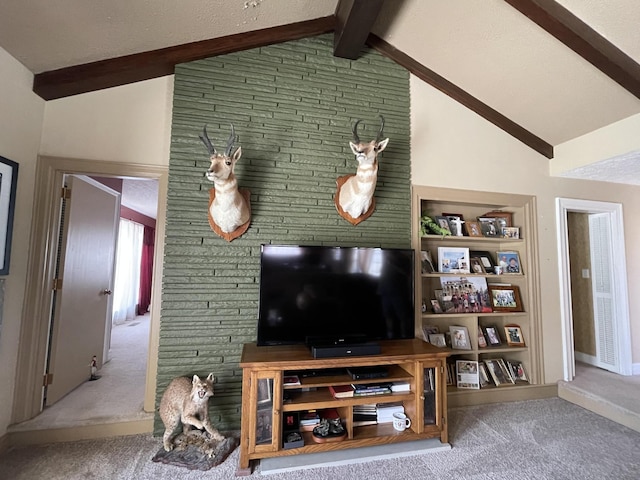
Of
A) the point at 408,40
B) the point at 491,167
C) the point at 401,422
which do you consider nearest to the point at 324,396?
the point at 401,422

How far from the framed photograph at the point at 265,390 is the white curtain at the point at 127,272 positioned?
5.32 meters

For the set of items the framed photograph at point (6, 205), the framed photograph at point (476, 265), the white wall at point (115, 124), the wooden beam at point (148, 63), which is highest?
the wooden beam at point (148, 63)

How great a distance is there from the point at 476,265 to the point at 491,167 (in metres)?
1.02

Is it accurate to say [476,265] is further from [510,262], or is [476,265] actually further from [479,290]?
[510,262]

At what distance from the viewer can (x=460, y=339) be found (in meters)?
2.88

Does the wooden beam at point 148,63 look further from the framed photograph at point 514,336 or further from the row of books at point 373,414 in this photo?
the framed photograph at point 514,336

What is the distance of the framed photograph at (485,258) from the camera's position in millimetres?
3088

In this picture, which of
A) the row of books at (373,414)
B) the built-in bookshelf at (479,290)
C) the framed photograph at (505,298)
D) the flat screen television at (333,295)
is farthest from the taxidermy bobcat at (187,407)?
the framed photograph at (505,298)

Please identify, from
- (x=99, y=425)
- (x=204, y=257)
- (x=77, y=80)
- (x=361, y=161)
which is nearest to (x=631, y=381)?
(x=361, y=161)

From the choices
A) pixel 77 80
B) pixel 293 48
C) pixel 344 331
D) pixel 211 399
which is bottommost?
pixel 211 399

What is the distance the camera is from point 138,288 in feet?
23.3

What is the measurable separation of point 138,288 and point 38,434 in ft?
18.4

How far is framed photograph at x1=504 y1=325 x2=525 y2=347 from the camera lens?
2.99 m

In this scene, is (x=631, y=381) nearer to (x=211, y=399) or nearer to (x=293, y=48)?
(x=211, y=399)
